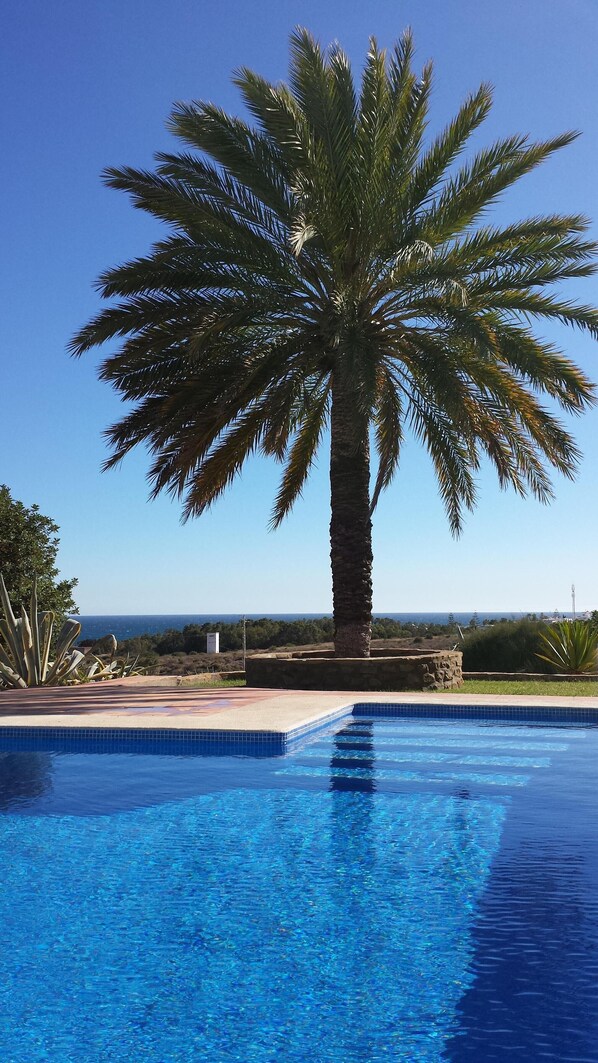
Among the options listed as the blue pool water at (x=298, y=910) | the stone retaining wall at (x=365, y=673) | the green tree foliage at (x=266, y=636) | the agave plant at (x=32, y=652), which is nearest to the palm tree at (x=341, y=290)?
the stone retaining wall at (x=365, y=673)

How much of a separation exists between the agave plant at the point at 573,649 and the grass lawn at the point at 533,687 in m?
1.06

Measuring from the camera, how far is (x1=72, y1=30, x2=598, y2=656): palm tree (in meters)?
11.9

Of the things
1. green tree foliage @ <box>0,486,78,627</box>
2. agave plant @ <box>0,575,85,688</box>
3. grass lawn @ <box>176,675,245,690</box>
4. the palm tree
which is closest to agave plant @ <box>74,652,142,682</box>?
agave plant @ <box>0,575,85,688</box>

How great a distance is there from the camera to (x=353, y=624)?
13578mm

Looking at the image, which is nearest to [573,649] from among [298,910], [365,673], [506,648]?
[506,648]

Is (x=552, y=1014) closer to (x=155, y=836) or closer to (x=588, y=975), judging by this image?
(x=588, y=975)

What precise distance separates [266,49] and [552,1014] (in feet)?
43.1

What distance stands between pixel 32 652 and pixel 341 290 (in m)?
7.64

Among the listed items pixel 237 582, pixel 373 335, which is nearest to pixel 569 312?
pixel 373 335

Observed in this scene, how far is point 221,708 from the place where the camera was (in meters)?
10.4

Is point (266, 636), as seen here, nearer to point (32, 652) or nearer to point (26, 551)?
point (26, 551)

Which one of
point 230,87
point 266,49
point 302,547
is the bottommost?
point 302,547

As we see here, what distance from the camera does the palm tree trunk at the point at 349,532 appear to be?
13.5 meters

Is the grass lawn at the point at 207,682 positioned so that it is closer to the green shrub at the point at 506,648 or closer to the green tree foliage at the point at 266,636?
the green shrub at the point at 506,648
